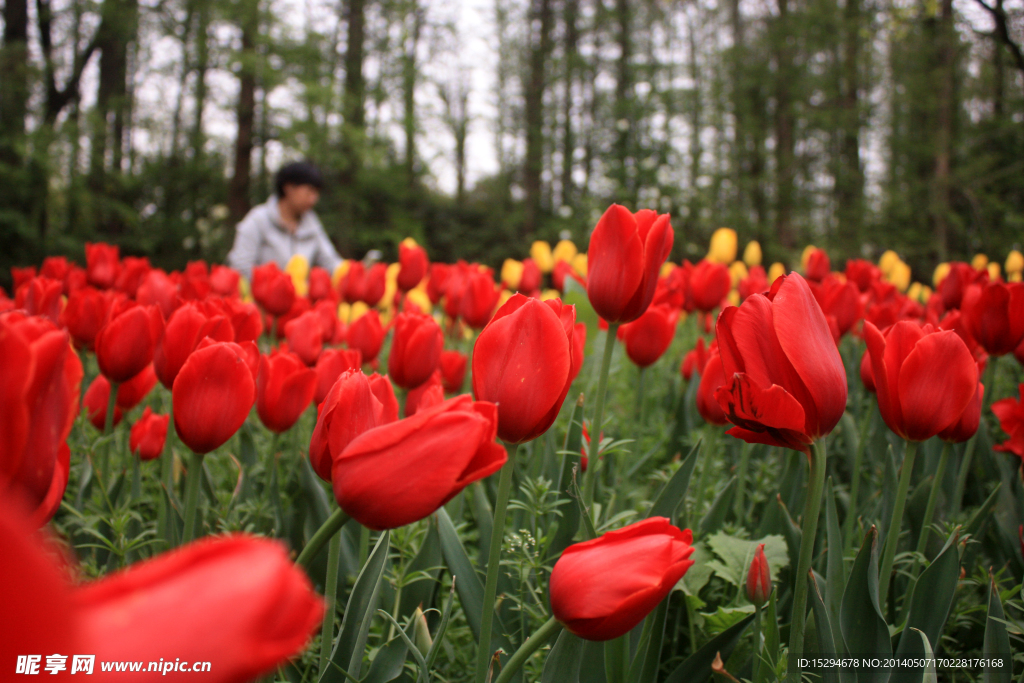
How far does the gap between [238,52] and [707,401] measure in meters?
A: 11.1

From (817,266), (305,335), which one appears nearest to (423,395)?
(305,335)

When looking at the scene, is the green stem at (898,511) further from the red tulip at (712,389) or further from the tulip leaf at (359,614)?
the tulip leaf at (359,614)

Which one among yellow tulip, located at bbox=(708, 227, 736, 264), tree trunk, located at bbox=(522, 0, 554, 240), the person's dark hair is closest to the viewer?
yellow tulip, located at bbox=(708, 227, 736, 264)

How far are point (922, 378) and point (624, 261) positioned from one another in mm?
411

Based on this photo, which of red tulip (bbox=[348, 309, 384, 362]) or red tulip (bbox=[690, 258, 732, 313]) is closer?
red tulip (bbox=[348, 309, 384, 362])

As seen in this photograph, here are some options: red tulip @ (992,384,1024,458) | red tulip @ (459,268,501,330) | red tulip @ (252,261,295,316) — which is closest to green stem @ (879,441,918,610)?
red tulip @ (992,384,1024,458)

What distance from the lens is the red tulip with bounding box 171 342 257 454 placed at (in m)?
0.73

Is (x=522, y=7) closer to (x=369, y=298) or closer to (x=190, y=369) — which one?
(x=369, y=298)

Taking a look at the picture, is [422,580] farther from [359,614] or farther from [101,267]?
[101,267]

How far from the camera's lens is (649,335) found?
1.49 m

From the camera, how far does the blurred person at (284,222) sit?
15.7 ft

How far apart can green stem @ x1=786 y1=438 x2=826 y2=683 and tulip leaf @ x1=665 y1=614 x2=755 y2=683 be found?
86 millimetres

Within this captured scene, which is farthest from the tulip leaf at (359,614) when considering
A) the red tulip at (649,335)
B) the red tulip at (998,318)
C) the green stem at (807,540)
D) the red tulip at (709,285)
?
the red tulip at (709,285)

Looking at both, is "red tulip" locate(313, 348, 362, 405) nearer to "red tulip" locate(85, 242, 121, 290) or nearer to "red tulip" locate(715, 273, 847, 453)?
"red tulip" locate(715, 273, 847, 453)
